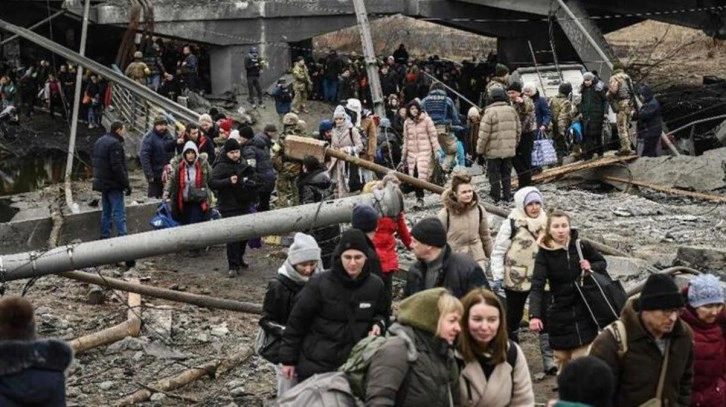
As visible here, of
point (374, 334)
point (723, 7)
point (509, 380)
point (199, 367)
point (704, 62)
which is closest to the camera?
point (509, 380)

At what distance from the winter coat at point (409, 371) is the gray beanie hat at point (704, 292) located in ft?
4.77

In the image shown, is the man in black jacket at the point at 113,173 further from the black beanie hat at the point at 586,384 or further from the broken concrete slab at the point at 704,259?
the black beanie hat at the point at 586,384

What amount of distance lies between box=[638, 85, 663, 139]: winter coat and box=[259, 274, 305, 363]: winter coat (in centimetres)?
1352

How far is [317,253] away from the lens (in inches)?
328

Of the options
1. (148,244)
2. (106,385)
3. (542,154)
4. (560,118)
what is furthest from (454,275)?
(560,118)

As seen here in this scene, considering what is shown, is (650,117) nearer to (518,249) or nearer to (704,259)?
(704,259)

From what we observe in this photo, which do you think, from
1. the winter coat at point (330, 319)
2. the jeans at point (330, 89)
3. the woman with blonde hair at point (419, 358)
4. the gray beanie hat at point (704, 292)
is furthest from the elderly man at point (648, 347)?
the jeans at point (330, 89)

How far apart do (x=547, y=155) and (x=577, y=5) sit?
50.2ft

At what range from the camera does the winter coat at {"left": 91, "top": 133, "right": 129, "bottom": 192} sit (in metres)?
15.1

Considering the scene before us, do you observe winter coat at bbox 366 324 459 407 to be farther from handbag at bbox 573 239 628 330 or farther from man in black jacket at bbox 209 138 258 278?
man in black jacket at bbox 209 138 258 278

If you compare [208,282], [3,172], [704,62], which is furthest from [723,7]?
[208,282]

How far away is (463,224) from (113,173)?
5.98 m

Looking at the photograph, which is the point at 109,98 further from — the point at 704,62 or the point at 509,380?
the point at 509,380

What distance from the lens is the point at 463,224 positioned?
10352 millimetres
